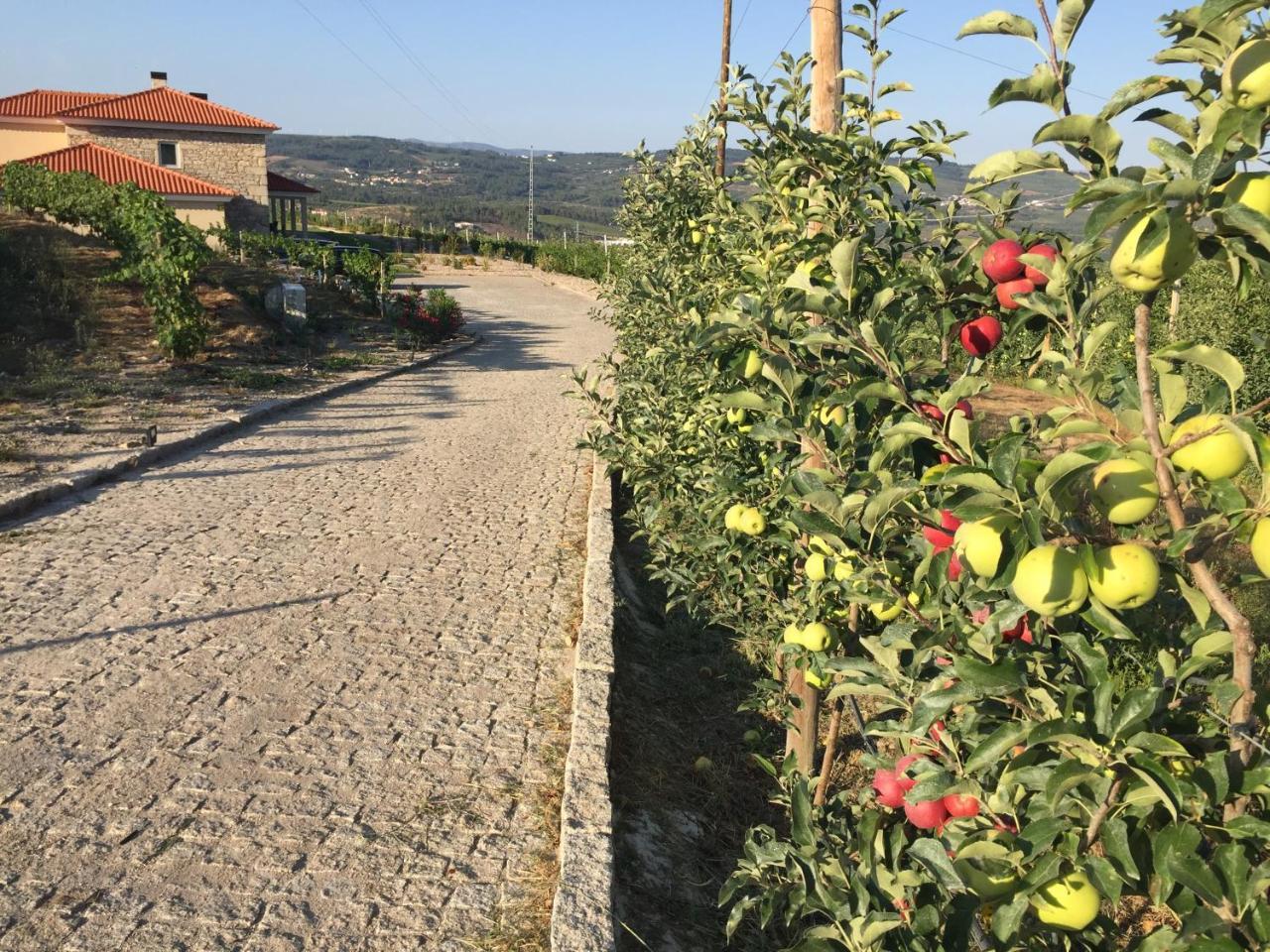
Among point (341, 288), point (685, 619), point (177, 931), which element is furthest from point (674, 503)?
point (341, 288)

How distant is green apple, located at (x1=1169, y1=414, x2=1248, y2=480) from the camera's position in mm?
1229

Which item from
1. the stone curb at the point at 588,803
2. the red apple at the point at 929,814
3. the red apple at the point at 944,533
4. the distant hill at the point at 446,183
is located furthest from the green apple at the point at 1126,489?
the distant hill at the point at 446,183

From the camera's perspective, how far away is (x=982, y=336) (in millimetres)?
2295

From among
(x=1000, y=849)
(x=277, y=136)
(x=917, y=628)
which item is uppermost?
(x=277, y=136)

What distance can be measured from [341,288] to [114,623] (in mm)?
16909

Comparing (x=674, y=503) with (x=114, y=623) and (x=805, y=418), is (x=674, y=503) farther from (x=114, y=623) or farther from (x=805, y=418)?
(x=114, y=623)

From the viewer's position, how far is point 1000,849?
1559 mm

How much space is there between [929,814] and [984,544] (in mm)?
837

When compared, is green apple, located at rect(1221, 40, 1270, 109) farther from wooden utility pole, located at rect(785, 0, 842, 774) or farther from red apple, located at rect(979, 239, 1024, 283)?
wooden utility pole, located at rect(785, 0, 842, 774)

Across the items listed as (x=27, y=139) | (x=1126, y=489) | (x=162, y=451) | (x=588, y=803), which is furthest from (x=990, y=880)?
(x=27, y=139)

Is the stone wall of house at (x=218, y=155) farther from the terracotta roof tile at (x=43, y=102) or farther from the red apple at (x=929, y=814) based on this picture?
the red apple at (x=929, y=814)

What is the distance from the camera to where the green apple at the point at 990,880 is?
5.00ft

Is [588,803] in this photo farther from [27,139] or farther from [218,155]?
[27,139]

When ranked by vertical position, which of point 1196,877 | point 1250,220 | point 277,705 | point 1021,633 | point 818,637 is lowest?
point 277,705
